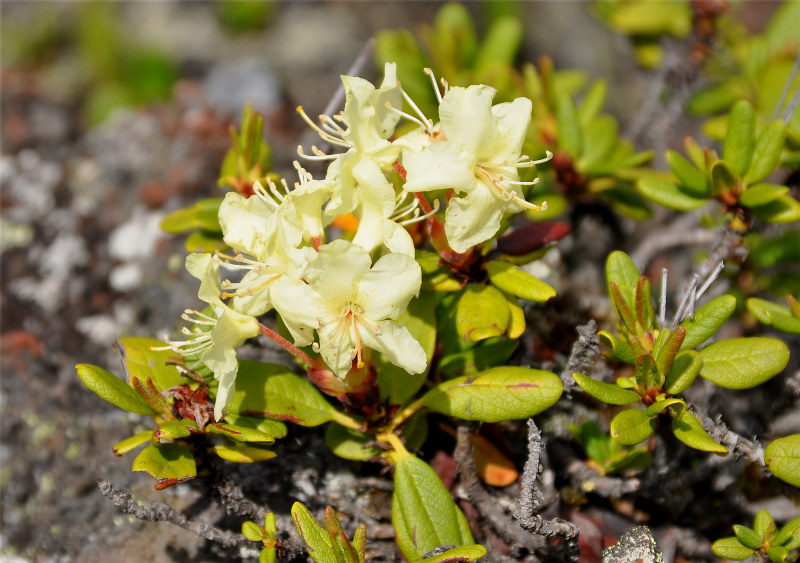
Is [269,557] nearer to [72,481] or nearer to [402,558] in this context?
[402,558]

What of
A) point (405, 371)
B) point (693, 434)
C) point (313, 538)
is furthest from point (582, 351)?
point (313, 538)

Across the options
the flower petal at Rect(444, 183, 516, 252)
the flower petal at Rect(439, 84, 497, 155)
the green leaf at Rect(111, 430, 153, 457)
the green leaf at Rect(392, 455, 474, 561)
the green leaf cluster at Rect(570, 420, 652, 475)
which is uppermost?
the flower petal at Rect(439, 84, 497, 155)

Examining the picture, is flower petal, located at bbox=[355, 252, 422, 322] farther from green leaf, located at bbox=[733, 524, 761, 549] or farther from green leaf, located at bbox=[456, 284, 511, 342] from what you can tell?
green leaf, located at bbox=[733, 524, 761, 549]

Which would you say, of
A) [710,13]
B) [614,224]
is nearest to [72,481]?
[614,224]

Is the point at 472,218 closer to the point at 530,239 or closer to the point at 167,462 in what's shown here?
the point at 530,239

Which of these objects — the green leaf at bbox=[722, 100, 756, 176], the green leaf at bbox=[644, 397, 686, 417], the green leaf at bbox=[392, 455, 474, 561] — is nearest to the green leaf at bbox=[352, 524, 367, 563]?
the green leaf at bbox=[392, 455, 474, 561]

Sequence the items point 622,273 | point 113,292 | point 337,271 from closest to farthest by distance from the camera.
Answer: point 337,271
point 622,273
point 113,292
